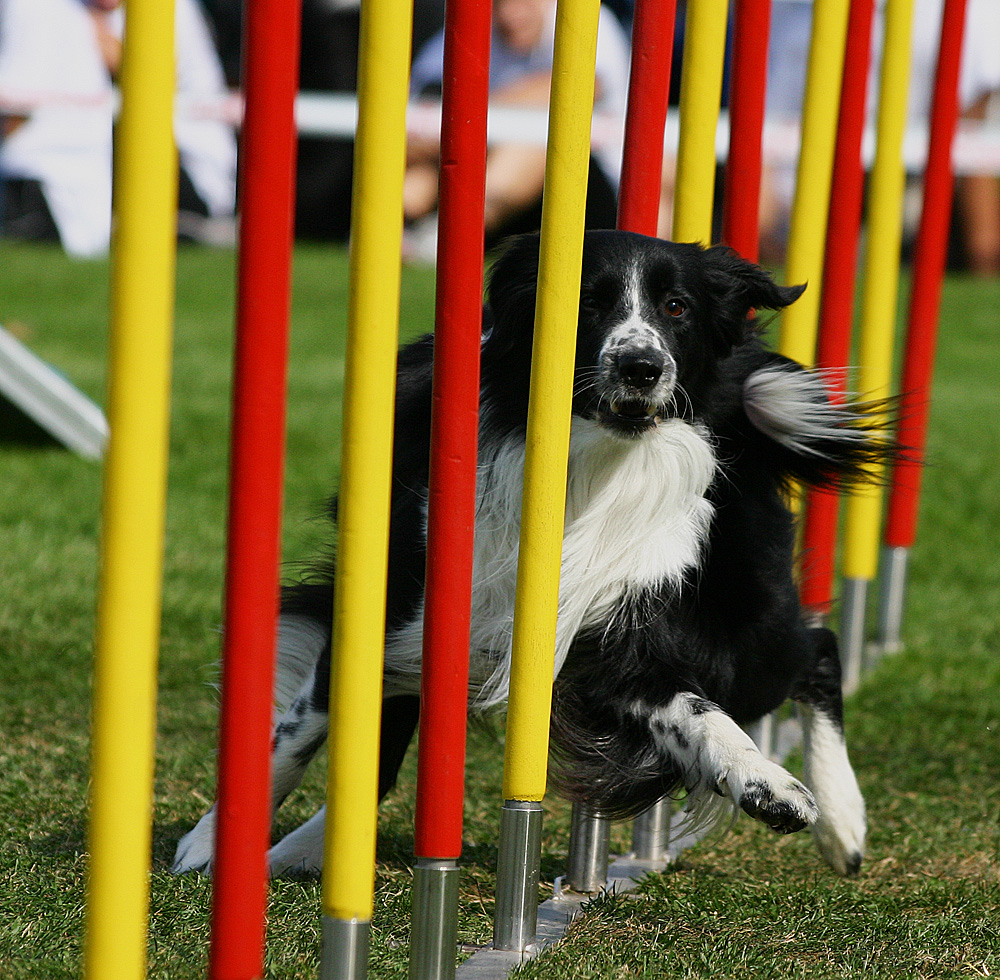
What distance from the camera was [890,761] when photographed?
416 cm

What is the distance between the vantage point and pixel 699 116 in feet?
10.4

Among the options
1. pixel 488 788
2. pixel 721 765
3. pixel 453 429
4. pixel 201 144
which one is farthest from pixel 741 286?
pixel 201 144

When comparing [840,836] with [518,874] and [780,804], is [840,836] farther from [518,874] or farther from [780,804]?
[518,874]

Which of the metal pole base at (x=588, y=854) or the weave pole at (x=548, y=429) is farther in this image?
the metal pole base at (x=588, y=854)

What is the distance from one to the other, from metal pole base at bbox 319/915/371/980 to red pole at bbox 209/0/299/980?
0.24 metres

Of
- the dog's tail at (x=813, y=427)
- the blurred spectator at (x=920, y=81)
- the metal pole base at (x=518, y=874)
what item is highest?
the blurred spectator at (x=920, y=81)

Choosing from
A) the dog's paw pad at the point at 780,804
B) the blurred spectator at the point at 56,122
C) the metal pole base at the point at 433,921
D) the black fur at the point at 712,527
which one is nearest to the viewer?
the metal pole base at the point at 433,921

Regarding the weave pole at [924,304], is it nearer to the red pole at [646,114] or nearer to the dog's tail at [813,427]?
the dog's tail at [813,427]

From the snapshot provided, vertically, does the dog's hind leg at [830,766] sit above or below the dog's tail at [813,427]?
below

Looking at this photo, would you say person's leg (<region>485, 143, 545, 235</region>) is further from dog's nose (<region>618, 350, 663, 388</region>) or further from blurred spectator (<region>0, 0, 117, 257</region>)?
dog's nose (<region>618, 350, 663, 388</region>)

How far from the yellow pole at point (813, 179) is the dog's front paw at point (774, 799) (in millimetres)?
1465

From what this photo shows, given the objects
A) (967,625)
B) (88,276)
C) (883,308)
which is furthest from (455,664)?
(88,276)

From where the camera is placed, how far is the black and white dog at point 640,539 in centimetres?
288

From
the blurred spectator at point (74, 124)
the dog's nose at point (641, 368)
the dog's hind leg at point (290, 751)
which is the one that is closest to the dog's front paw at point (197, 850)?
the dog's hind leg at point (290, 751)
